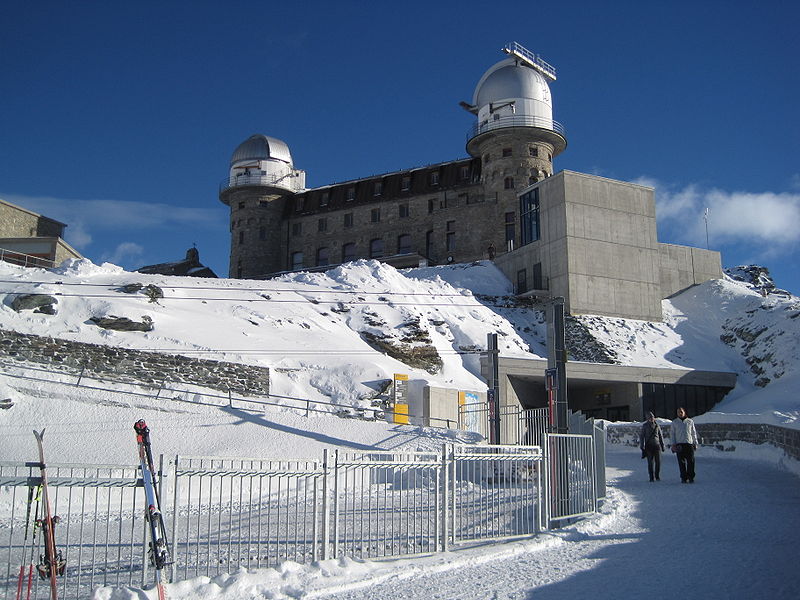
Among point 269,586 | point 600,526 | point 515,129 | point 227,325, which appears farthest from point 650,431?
point 515,129

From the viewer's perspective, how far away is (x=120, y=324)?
97.8 ft

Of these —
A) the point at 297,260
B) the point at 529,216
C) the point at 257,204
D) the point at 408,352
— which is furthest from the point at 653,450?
the point at 257,204

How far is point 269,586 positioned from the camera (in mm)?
7898

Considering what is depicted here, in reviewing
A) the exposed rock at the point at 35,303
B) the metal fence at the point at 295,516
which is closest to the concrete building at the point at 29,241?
the exposed rock at the point at 35,303

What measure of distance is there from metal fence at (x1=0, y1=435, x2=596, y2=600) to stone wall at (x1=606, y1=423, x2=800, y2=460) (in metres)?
7.64

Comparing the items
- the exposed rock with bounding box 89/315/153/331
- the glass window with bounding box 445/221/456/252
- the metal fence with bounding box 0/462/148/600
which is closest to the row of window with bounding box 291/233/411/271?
the glass window with bounding box 445/221/456/252

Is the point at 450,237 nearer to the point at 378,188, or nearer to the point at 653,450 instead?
the point at 378,188

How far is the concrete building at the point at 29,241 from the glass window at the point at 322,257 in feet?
66.8

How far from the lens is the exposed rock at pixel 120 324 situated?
1168 inches

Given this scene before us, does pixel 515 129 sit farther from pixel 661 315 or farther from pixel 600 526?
pixel 600 526

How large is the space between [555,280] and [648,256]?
626 cm

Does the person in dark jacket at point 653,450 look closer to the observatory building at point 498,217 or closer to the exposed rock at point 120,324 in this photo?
the exposed rock at point 120,324

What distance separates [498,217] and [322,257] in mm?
16416

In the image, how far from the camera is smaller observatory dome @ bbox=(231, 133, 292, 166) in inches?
2660
